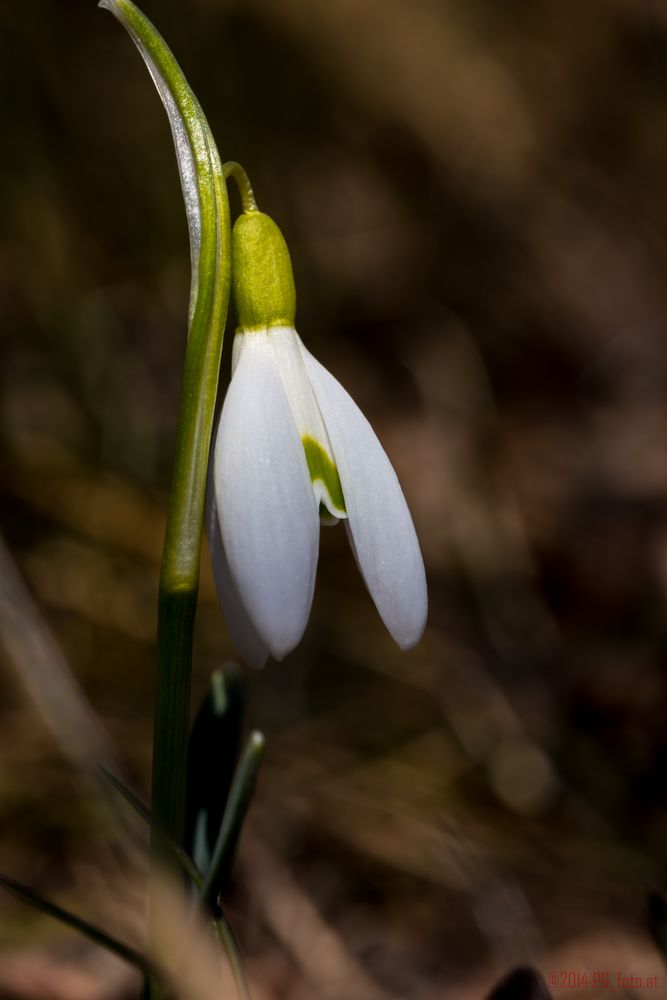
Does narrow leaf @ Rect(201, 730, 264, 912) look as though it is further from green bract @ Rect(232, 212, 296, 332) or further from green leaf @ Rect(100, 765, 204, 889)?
green bract @ Rect(232, 212, 296, 332)

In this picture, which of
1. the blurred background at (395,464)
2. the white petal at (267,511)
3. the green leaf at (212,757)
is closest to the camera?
the white petal at (267,511)

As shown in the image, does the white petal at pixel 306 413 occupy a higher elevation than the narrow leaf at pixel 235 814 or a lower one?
higher

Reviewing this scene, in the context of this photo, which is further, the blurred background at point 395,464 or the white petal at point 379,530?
the blurred background at point 395,464

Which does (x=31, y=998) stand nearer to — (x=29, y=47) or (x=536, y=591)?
(x=536, y=591)

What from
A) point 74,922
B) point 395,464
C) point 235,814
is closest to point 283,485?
point 235,814

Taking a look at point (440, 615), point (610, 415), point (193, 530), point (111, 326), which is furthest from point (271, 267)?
point (610, 415)

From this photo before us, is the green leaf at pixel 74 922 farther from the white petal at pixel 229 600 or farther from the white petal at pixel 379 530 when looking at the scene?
the white petal at pixel 379 530

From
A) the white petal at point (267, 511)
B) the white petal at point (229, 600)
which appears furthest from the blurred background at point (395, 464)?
the white petal at point (267, 511)

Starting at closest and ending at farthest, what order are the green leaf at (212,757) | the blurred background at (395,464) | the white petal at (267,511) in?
the white petal at (267,511)
the green leaf at (212,757)
the blurred background at (395,464)

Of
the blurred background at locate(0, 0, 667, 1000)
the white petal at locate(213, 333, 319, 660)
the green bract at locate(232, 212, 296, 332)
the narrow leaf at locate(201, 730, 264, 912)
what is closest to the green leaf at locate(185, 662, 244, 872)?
the narrow leaf at locate(201, 730, 264, 912)
